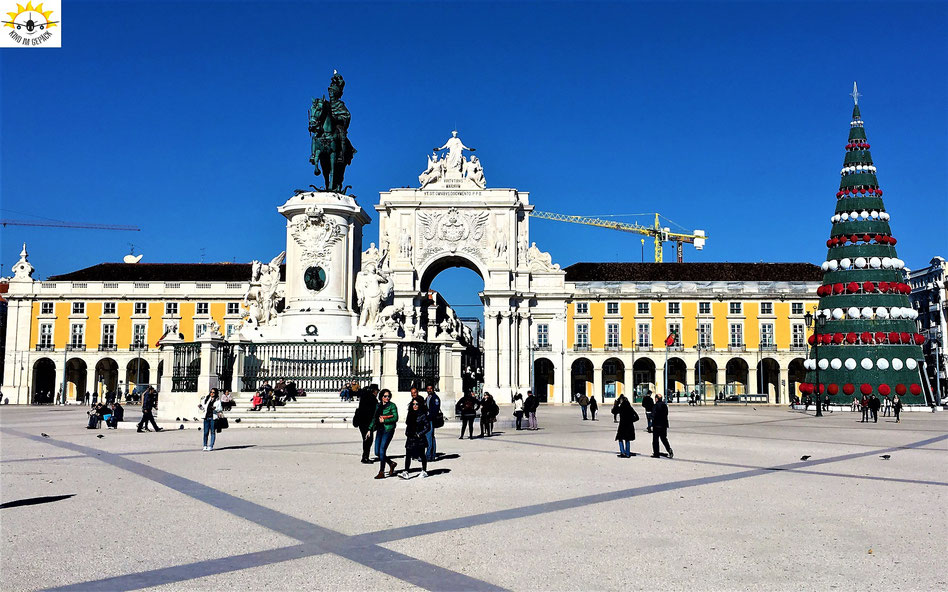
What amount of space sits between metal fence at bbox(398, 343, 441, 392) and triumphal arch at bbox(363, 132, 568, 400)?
4060 centimetres

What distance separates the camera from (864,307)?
43156 millimetres

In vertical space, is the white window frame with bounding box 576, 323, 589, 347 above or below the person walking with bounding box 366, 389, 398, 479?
above

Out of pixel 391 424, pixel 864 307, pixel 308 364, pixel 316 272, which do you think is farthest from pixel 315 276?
pixel 864 307

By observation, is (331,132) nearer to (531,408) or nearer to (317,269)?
(317,269)

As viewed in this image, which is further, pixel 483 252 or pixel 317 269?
pixel 483 252

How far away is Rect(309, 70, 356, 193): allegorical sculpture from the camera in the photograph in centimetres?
2508

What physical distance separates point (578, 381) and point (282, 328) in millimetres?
48937

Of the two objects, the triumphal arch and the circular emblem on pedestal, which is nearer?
the circular emblem on pedestal

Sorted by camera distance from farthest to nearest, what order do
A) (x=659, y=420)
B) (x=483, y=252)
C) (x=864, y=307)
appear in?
1. (x=483, y=252)
2. (x=864, y=307)
3. (x=659, y=420)

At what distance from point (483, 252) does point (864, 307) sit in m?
32.9

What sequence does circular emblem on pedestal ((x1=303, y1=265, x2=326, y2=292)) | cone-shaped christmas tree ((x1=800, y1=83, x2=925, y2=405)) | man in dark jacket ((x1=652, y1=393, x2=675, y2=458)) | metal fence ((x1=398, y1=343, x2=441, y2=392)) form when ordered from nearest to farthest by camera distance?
1. man in dark jacket ((x1=652, y1=393, x2=675, y2=458))
2. circular emblem on pedestal ((x1=303, y1=265, x2=326, y2=292))
3. metal fence ((x1=398, y1=343, x2=441, y2=392))
4. cone-shaped christmas tree ((x1=800, y1=83, x2=925, y2=405))

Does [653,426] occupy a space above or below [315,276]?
below

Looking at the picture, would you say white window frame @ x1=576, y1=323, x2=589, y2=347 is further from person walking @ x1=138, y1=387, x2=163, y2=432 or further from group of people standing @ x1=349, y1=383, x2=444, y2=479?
group of people standing @ x1=349, y1=383, x2=444, y2=479

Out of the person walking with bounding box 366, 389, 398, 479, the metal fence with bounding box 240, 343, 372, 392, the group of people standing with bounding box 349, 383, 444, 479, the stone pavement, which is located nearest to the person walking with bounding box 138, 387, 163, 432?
the metal fence with bounding box 240, 343, 372, 392
